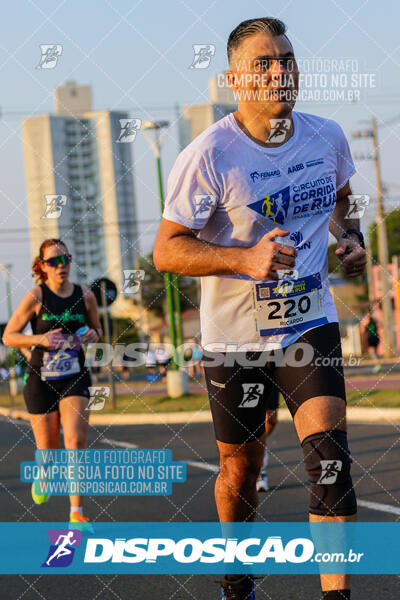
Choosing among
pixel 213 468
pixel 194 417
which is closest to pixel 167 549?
pixel 213 468

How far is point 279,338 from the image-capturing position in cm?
356

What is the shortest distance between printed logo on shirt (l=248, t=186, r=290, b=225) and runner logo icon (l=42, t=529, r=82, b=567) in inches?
107

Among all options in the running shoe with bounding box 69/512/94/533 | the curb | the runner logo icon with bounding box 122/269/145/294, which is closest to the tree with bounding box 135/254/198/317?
the curb

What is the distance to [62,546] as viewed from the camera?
5734mm

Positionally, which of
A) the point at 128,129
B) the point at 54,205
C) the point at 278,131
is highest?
the point at 128,129

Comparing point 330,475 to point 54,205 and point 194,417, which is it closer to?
point 54,205

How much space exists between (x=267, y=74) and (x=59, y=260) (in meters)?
3.30

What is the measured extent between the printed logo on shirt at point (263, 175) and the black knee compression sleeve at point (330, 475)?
96cm

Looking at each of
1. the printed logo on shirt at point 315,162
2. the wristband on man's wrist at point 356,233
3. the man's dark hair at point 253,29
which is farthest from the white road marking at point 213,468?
the man's dark hair at point 253,29

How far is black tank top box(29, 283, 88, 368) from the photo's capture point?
6570mm

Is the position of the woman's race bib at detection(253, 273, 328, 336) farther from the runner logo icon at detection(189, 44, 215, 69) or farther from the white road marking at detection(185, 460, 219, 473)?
the white road marking at detection(185, 460, 219, 473)

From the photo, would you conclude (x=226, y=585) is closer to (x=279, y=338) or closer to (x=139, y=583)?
(x=279, y=338)

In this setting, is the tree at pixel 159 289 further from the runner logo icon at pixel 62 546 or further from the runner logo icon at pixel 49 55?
the runner logo icon at pixel 62 546

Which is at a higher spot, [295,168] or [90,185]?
[90,185]
